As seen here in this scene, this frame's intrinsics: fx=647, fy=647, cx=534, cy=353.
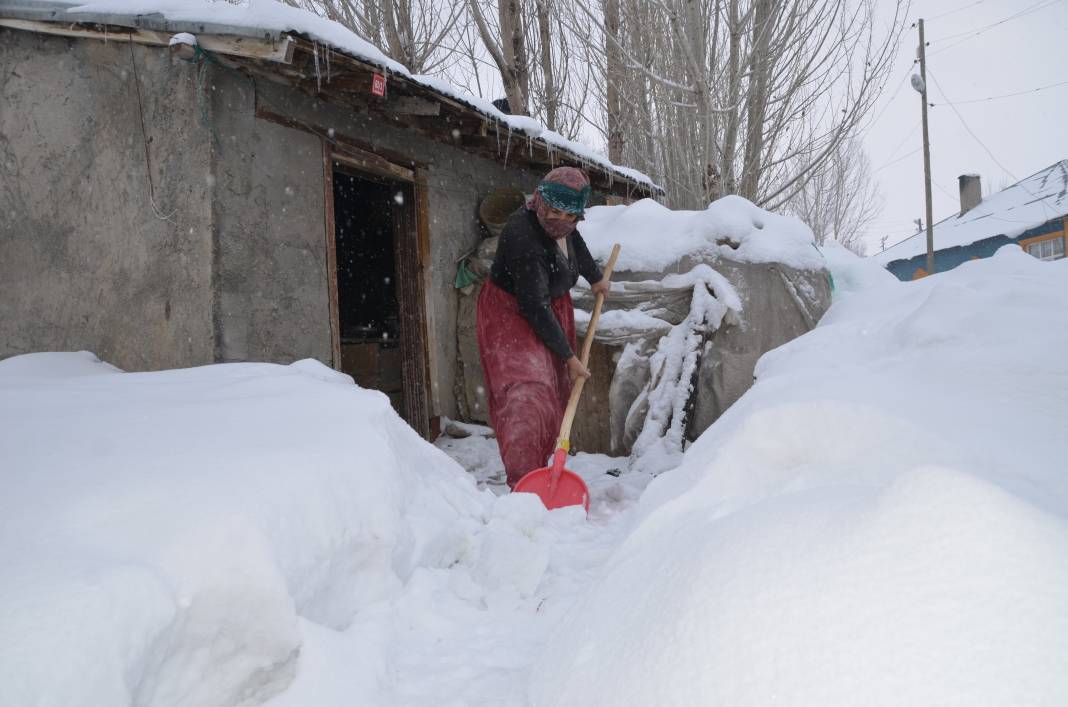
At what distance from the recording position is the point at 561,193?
10.9 feet

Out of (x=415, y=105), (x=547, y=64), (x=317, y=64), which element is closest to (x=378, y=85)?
(x=317, y=64)

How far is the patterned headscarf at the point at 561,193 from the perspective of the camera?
131 inches

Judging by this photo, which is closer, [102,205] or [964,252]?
[102,205]

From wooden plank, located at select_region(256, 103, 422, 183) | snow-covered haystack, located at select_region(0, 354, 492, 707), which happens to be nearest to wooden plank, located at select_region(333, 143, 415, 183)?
wooden plank, located at select_region(256, 103, 422, 183)

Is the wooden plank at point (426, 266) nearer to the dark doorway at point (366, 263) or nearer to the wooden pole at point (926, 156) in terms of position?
the dark doorway at point (366, 263)

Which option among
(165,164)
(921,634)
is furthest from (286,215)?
(921,634)

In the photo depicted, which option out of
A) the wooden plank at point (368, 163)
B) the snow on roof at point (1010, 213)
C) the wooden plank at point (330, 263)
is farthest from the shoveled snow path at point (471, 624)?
the snow on roof at point (1010, 213)

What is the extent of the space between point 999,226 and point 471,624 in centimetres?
2174

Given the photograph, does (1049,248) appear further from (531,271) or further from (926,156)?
(531,271)

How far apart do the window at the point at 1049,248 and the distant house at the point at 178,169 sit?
62.5ft

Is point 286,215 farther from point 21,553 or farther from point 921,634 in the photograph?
point 921,634

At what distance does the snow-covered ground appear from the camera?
886 millimetres

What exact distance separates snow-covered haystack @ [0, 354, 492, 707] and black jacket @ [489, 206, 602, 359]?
1.26 m

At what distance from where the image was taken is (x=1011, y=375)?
1.56m
